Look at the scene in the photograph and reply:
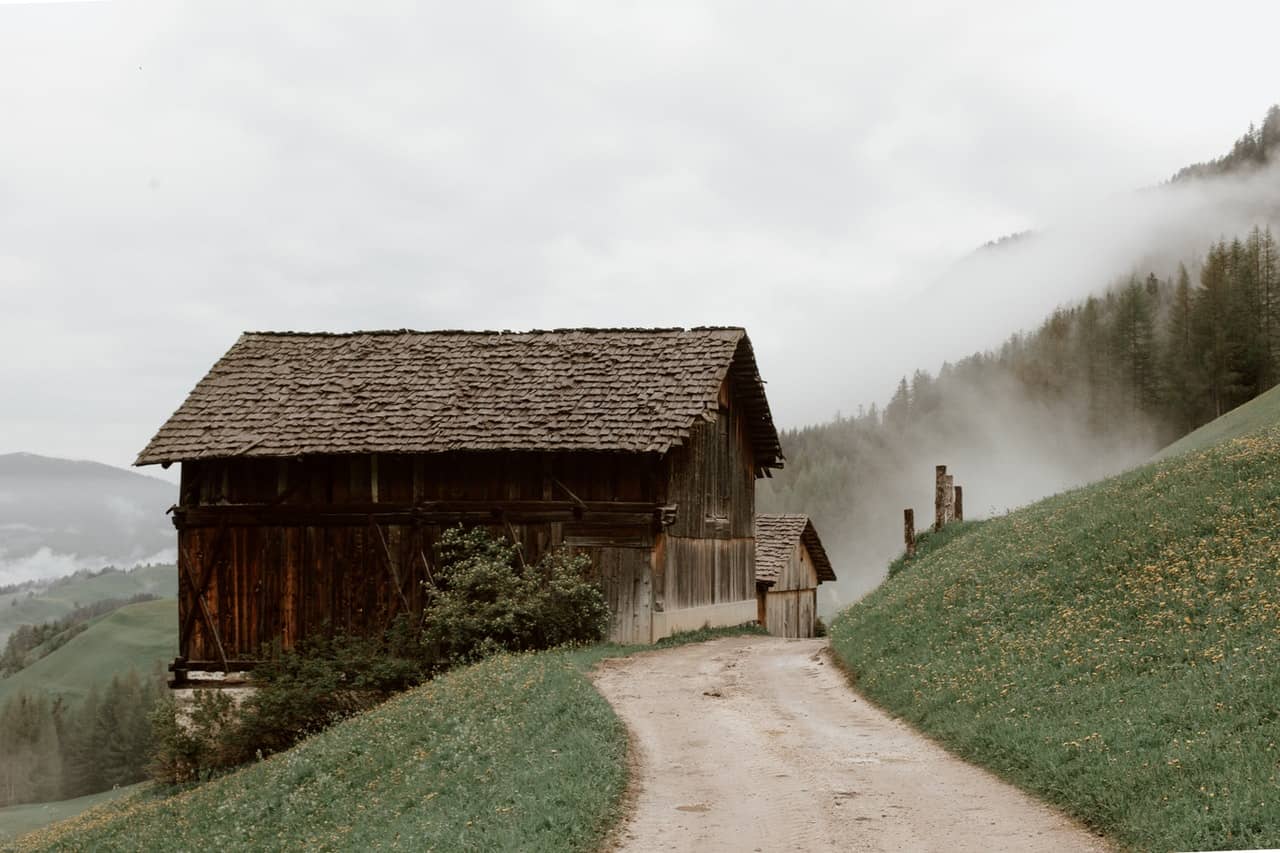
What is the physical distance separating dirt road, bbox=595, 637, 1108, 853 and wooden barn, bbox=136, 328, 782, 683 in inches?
299

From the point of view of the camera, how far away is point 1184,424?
294 ft

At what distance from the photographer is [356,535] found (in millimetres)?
28578

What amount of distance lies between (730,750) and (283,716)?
1451 centimetres

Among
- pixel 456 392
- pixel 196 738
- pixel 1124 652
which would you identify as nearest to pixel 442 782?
pixel 1124 652

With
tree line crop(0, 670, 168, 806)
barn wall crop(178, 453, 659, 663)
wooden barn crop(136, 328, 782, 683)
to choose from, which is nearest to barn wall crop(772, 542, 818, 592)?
wooden barn crop(136, 328, 782, 683)

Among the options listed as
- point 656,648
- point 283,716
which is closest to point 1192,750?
point 656,648

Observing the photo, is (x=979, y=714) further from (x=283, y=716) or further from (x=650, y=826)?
(x=283, y=716)

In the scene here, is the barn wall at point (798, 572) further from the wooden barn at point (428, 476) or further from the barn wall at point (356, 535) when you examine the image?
the barn wall at point (356, 535)

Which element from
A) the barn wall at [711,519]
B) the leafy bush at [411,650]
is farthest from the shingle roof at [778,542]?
the leafy bush at [411,650]

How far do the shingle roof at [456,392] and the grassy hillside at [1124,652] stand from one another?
24.7 feet

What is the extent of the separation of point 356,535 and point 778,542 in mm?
23782

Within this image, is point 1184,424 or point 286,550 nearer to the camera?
point 286,550

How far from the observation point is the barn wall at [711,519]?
94.6 ft

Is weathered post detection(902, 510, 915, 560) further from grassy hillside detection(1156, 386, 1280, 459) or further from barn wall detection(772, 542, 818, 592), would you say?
barn wall detection(772, 542, 818, 592)
